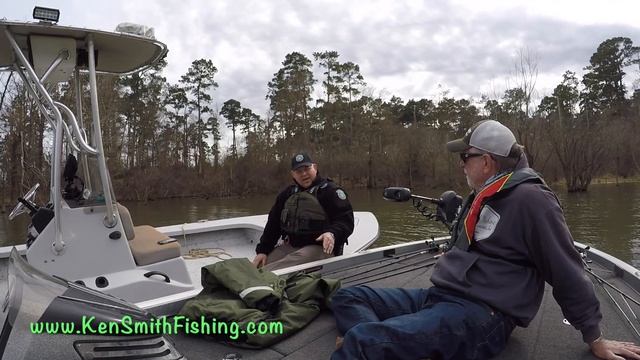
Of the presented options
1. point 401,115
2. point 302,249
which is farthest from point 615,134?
point 302,249

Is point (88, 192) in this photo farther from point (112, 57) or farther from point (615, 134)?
point (615, 134)

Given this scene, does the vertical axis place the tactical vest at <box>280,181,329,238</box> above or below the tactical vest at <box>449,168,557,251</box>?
below

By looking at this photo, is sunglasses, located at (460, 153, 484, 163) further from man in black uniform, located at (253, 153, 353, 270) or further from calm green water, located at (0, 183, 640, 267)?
calm green water, located at (0, 183, 640, 267)

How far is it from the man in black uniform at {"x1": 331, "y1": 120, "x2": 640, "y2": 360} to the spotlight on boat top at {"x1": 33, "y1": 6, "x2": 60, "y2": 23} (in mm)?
2472

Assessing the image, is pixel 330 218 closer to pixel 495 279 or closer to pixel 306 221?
pixel 306 221

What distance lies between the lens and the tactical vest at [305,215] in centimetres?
360

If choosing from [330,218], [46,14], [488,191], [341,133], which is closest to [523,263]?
[488,191]

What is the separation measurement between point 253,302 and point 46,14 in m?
2.12

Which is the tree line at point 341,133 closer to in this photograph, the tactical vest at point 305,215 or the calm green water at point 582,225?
the calm green water at point 582,225

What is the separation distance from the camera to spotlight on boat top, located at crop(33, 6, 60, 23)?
2.64 metres

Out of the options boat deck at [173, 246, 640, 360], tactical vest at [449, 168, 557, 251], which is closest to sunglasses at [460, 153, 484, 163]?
tactical vest at [449, 168, 557, 251]

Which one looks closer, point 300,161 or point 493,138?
point 493,138

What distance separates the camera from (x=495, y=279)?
1.74 metres

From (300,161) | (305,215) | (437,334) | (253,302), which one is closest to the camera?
(437,334)
